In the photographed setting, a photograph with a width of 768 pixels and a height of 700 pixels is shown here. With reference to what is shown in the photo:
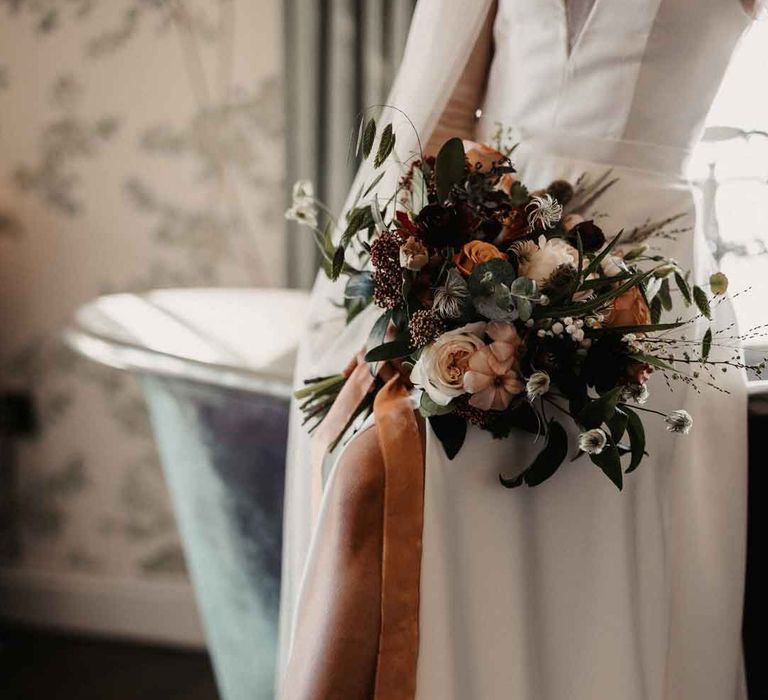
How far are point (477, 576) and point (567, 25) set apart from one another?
2.17 feet

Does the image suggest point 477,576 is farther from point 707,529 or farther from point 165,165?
point 165,165

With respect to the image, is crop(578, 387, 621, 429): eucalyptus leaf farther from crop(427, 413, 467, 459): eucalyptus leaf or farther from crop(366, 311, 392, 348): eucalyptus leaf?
crop(366, 311, 392, 348): eucalyptus leaf

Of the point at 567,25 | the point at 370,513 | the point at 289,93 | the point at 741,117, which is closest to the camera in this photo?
the point at 370,513

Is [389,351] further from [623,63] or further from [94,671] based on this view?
[94,671]

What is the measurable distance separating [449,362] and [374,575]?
0.74 ft

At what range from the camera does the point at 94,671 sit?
216 cm

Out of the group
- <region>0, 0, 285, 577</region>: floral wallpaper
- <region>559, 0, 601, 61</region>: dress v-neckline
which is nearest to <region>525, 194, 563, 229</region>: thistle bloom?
<region>559, 0, 601, 61</region>: dress v-neckline

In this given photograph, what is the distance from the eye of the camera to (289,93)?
2.07m

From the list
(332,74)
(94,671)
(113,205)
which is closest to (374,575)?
(332,74)

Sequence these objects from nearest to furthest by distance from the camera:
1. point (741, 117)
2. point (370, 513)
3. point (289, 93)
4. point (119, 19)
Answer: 1. point (370, 513)
2. point (741, 117)
3. point (289, 93)
4. point (119, 19)

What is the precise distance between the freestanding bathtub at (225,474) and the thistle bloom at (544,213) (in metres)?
0.49

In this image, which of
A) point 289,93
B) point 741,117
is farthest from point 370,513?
point 289,93

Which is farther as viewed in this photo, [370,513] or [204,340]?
[204,340]

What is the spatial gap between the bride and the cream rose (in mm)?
71
